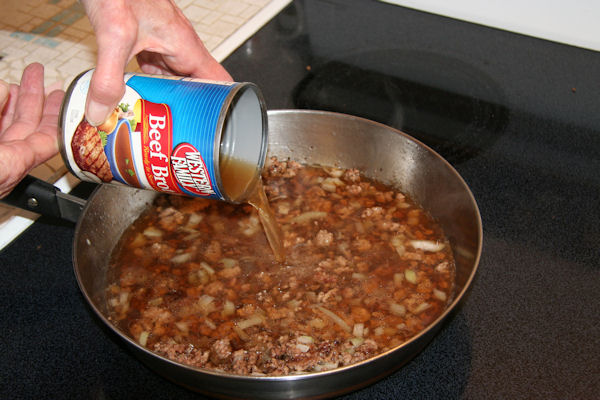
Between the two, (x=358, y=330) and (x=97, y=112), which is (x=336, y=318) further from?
(x=97, y=112)

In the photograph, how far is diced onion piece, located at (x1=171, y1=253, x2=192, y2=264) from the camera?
144 centimetres

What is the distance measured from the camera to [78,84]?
1.06 metres

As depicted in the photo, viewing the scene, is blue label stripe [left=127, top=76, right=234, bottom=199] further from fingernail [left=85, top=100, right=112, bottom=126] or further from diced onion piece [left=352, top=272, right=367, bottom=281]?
diced onion piece [left=352, top=272, right=367, bottom=281]

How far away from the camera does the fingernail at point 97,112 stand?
1.01 meters

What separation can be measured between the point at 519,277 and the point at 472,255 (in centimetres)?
17

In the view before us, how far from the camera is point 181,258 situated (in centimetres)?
144

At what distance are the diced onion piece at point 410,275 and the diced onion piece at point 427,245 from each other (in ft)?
0.27

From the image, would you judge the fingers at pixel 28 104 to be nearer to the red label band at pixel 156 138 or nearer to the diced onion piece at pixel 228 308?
the red label band at pixel 156 138

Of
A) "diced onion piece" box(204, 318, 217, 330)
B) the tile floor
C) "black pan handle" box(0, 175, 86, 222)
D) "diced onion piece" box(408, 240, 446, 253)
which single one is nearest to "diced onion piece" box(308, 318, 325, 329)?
"diced onion piece" box(204, 318, 217, 330)

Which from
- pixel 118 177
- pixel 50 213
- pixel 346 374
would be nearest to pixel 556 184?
pixel 346 374

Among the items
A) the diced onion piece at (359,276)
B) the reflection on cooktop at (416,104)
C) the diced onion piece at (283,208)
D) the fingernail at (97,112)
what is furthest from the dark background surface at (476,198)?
the fingernail at (97,112)

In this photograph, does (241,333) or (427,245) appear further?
(427,245)

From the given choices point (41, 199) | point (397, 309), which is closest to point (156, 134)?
point (41, 199)

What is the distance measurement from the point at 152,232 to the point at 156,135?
542mm
